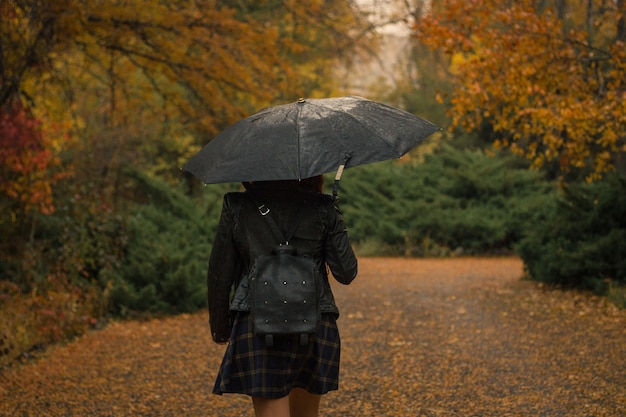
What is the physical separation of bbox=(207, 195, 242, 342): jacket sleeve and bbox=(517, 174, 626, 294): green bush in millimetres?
6517

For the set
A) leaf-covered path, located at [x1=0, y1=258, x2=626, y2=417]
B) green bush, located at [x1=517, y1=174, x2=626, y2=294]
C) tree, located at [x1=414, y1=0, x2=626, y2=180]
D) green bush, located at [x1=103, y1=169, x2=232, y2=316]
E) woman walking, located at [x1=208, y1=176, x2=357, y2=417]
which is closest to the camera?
woman walking, located at [x1=208, y1=176, x2=357, y2=417]

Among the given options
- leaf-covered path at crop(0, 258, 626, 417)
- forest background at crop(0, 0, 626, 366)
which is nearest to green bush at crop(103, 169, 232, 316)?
forest background at crop(0, 0, 626, 366)

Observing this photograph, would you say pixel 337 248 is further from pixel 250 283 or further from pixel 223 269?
pixel 223 269

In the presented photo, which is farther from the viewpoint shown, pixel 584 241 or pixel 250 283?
pixel 584 241

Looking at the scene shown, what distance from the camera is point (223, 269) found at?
3074 millimetres

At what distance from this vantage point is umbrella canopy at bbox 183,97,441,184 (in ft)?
9.67

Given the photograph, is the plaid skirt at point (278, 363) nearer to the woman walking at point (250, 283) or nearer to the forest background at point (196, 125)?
the woman walking at point (250, 283)

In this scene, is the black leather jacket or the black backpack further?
the black leather jacket

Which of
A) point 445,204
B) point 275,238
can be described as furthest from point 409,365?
point 445,204

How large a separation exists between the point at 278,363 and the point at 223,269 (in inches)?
17.3

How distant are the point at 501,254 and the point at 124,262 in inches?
324

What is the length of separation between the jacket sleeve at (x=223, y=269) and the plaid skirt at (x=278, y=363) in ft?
0.58

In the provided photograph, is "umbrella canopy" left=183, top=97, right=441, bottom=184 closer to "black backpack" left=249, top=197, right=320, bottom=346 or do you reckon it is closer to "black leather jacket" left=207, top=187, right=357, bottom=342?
"black leather jacket" left=207, top=187, right=357, bottom=342

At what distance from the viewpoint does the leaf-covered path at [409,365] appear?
16.4ft
